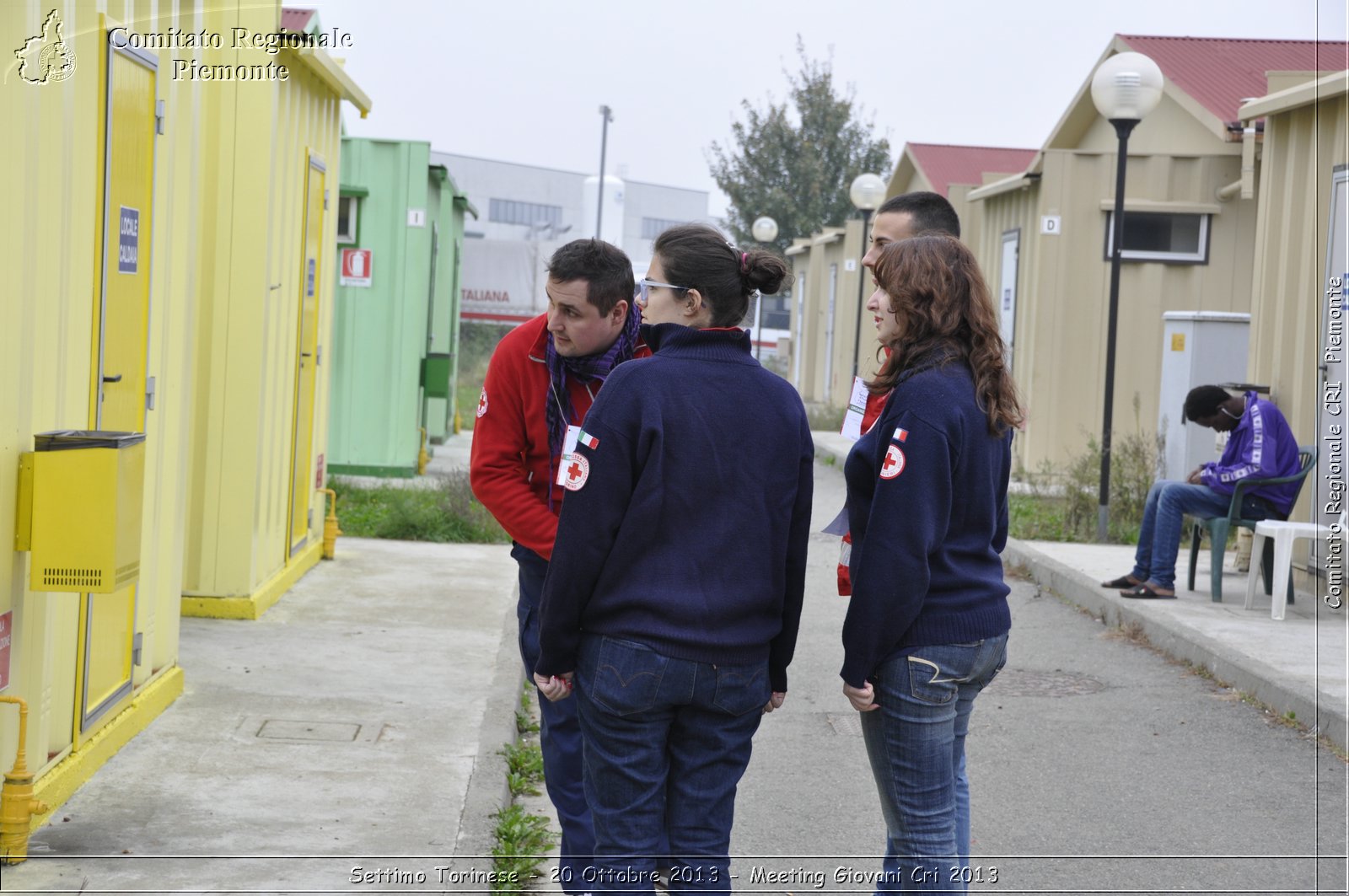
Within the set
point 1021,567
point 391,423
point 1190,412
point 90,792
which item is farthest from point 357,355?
point 90,792

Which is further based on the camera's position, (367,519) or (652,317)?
(367,519)

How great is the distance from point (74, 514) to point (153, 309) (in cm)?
155

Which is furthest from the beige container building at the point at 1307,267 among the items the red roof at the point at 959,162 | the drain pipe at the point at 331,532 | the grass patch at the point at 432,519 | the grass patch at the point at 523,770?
the red roof at the point at 959,162

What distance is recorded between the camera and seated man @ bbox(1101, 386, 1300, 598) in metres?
9.22

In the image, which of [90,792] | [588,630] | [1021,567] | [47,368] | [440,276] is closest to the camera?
[588,630]

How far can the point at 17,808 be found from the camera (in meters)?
4.26

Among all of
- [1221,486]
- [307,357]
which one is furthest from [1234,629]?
[307,357]

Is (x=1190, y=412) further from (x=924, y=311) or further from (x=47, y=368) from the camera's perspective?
(x=47, y=368)

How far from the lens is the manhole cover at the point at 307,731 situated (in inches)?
228

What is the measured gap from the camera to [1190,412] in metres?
9.43

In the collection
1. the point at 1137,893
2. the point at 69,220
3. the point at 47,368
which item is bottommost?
the point at 1137,893

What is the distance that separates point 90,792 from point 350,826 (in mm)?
921

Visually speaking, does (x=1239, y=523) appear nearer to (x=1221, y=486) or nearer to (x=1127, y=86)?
(x=1221, y=486)

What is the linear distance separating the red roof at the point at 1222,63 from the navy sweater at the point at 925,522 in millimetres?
14905
